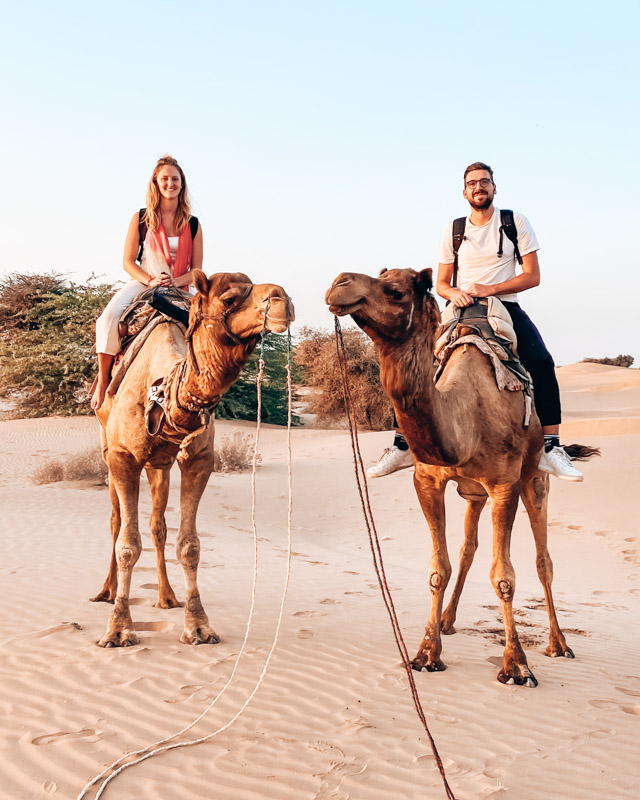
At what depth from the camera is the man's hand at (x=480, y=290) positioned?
19.8ft

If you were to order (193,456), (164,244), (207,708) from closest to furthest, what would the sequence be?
(207,708), (193,456), (164,244)

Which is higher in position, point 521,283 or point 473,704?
point 521,283

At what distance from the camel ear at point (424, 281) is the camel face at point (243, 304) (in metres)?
0.84

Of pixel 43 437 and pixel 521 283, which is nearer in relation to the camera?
pixel 521 283

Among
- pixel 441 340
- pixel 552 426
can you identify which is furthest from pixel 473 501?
pixel 441 340

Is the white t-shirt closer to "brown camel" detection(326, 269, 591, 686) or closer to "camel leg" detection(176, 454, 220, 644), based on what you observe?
"brown camel" detection(326, 269, 591, 686)

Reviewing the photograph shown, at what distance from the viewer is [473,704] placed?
500 centimetres

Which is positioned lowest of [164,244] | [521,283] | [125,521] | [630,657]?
[630,657]

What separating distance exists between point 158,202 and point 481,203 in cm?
269

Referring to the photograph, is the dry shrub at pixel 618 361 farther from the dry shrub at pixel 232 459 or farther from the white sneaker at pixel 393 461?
the white sneaker at pixel 393 461

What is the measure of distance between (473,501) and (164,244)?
11.6 feet

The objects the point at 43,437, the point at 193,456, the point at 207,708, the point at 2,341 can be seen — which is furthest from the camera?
the point at 2,341

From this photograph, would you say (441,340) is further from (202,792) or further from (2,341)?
(2,341)

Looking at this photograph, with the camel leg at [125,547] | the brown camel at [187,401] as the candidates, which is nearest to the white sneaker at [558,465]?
the brown camel at [187,401]
